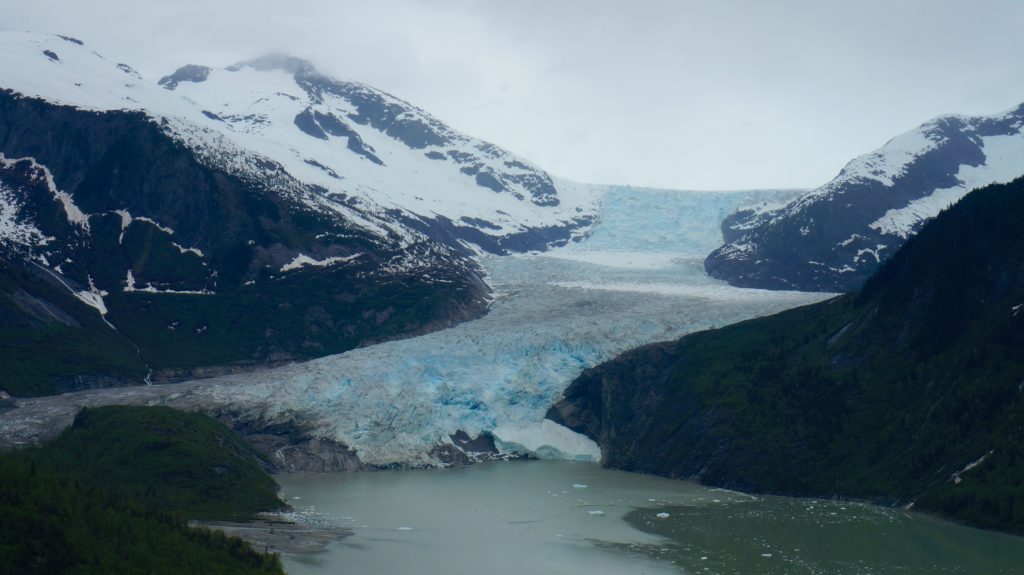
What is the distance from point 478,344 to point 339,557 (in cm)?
3874

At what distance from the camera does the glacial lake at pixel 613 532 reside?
46344 mm

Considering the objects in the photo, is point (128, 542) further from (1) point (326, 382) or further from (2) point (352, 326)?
(2) point (352, 326)

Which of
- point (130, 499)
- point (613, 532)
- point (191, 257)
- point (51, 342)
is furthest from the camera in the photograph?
point (191, 257)

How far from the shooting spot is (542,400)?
8250 cm

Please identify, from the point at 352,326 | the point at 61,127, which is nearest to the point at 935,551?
the point at 352,326

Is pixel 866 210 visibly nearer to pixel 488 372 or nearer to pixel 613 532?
pixel 488 372

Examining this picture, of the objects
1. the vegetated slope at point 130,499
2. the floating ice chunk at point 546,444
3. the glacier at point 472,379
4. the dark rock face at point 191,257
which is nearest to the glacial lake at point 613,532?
the vegetated slope at point 130,499

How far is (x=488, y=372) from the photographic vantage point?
82812mm

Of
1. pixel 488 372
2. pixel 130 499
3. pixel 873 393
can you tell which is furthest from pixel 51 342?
pixel 873 393

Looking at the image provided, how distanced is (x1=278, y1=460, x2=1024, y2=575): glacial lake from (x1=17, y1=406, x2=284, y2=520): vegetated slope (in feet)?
11.0

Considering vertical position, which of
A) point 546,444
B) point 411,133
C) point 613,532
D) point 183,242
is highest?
point 411,133

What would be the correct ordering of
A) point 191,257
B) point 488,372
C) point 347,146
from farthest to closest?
point 347,146, point 191,257, point 488,372

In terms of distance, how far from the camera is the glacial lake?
46.3m

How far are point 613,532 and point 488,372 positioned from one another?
30.1 meters
